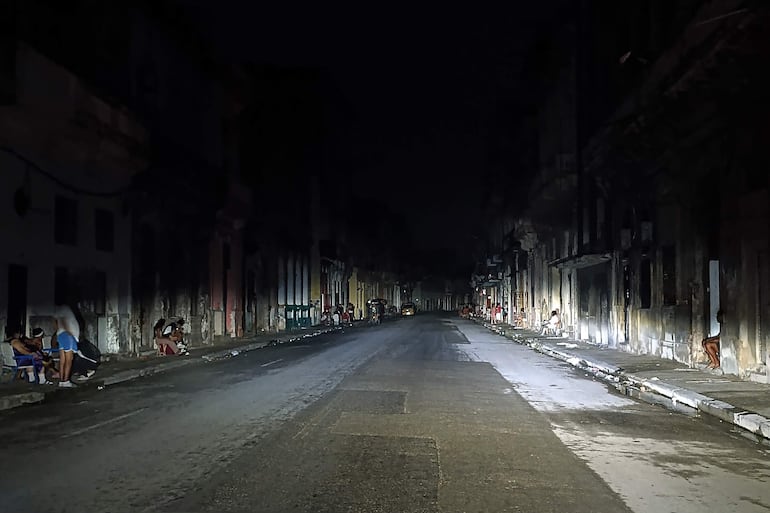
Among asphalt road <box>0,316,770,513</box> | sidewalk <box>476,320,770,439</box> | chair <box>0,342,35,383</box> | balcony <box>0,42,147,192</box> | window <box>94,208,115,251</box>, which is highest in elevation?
balcony <box>0,42,147,192</box>

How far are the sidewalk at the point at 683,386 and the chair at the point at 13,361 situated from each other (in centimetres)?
1141

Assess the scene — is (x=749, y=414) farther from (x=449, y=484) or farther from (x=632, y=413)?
(x=449, y=484)

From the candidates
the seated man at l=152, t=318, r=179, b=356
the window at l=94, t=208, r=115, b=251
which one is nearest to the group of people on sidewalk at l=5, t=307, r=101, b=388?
the window at l=94, t=208, r=115, b=251

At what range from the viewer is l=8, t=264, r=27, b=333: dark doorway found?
57.7 feet

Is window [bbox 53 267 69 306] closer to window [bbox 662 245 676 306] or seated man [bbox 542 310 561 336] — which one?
window [bbox 662 245 676 306]

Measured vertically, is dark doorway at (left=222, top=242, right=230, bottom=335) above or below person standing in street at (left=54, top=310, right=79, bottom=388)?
above

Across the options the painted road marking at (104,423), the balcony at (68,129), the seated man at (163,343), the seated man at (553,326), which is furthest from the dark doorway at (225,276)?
the painted road marking at (104,423)

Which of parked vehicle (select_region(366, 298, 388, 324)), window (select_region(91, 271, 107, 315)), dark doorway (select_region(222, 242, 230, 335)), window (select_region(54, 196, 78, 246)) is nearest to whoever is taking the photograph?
window (select_region(54, 196, 78, 246))

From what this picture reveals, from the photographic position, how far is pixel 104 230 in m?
23.0

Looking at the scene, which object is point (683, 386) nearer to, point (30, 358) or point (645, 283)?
point (645, 283)

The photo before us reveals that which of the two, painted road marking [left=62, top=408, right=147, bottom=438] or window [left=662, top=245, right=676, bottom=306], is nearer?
painted road marking [left=62, top=408, right=147, bottom=438]

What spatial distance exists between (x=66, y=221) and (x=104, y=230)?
2.38 m

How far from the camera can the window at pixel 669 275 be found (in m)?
21.1

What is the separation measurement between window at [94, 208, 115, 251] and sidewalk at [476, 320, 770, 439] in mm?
13535
